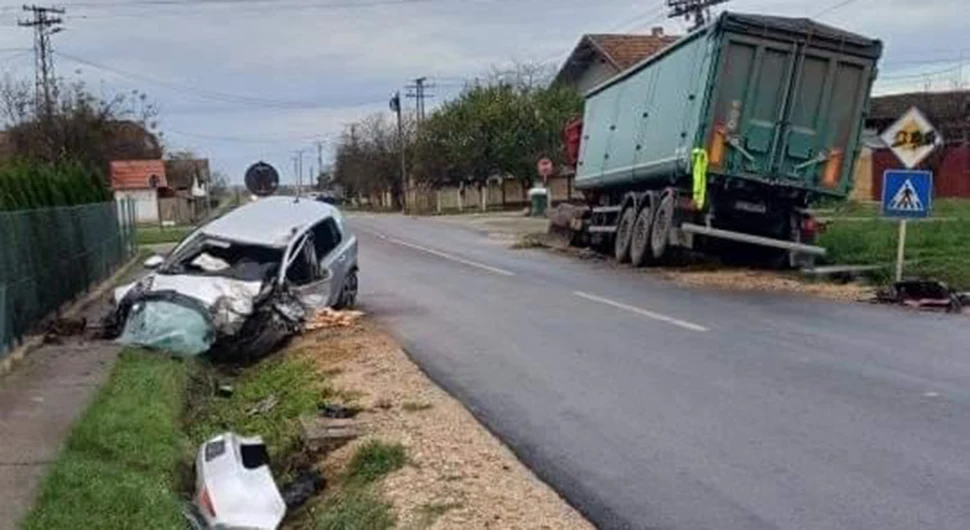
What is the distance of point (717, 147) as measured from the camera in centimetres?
2077

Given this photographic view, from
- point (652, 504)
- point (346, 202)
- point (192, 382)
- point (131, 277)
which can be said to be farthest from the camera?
point (346, 202)

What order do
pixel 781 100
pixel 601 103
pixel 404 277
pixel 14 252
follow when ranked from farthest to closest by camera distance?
pixel 601 103 < pixel 404 277 < pixel 781 100 < pixel 14 252

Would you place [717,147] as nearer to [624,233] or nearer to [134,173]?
[624,233]

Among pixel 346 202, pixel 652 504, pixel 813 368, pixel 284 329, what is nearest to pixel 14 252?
pixel 284 329

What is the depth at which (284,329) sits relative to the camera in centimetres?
1489

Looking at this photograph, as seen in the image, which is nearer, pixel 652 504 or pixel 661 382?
pixel 652 504

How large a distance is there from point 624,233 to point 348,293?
344 inches

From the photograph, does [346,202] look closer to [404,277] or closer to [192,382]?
[404,277]

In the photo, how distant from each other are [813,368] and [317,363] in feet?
15.6

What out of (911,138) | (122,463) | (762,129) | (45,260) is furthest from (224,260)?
(911,138)

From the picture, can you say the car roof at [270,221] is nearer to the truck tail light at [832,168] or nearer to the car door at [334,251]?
the car door at [334,251]

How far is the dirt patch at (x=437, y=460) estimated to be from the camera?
687 cm

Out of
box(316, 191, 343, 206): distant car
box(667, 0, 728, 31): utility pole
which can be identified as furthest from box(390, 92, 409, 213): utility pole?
box(667, 0, 728, 31): utility pole

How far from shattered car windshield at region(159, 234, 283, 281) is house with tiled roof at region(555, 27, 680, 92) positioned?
45404mm
